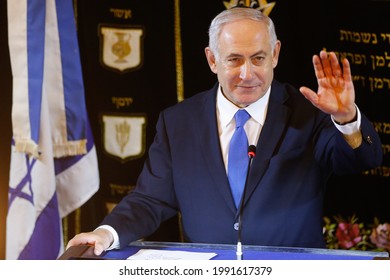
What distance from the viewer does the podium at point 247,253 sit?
2.78 metres

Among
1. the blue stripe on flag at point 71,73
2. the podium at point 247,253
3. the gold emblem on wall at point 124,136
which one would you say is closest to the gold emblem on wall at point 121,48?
the blue stripe on flag at point 71,73

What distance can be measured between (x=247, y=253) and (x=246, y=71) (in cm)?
87

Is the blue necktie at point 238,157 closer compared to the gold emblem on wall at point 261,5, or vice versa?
the blue necktie at point 238,157

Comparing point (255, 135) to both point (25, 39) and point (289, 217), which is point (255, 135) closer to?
point (289, 217)

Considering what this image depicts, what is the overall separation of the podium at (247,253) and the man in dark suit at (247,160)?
27 cm

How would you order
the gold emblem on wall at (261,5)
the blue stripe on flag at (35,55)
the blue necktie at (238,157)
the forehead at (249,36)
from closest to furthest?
the forehead at (249,36) < the blue necktie at (238,157) < the gold emblem on wall at (261,5) < the blue stripe on flag at (35,55)

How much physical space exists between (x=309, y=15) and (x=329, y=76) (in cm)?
100

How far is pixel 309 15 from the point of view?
12.9ft

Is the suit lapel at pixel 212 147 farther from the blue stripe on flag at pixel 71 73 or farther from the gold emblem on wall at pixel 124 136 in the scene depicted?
the blue stripe on flag at pixel 71 73

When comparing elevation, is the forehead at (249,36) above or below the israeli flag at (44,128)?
above

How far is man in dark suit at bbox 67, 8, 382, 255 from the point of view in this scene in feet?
10.9

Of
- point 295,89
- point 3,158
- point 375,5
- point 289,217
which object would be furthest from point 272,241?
point 3,158

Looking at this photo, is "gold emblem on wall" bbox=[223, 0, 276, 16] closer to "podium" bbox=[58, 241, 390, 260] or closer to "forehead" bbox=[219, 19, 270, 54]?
"forehead" bbox=[219, 19, 270, 54]

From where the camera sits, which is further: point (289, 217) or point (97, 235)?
point (289, 217)
